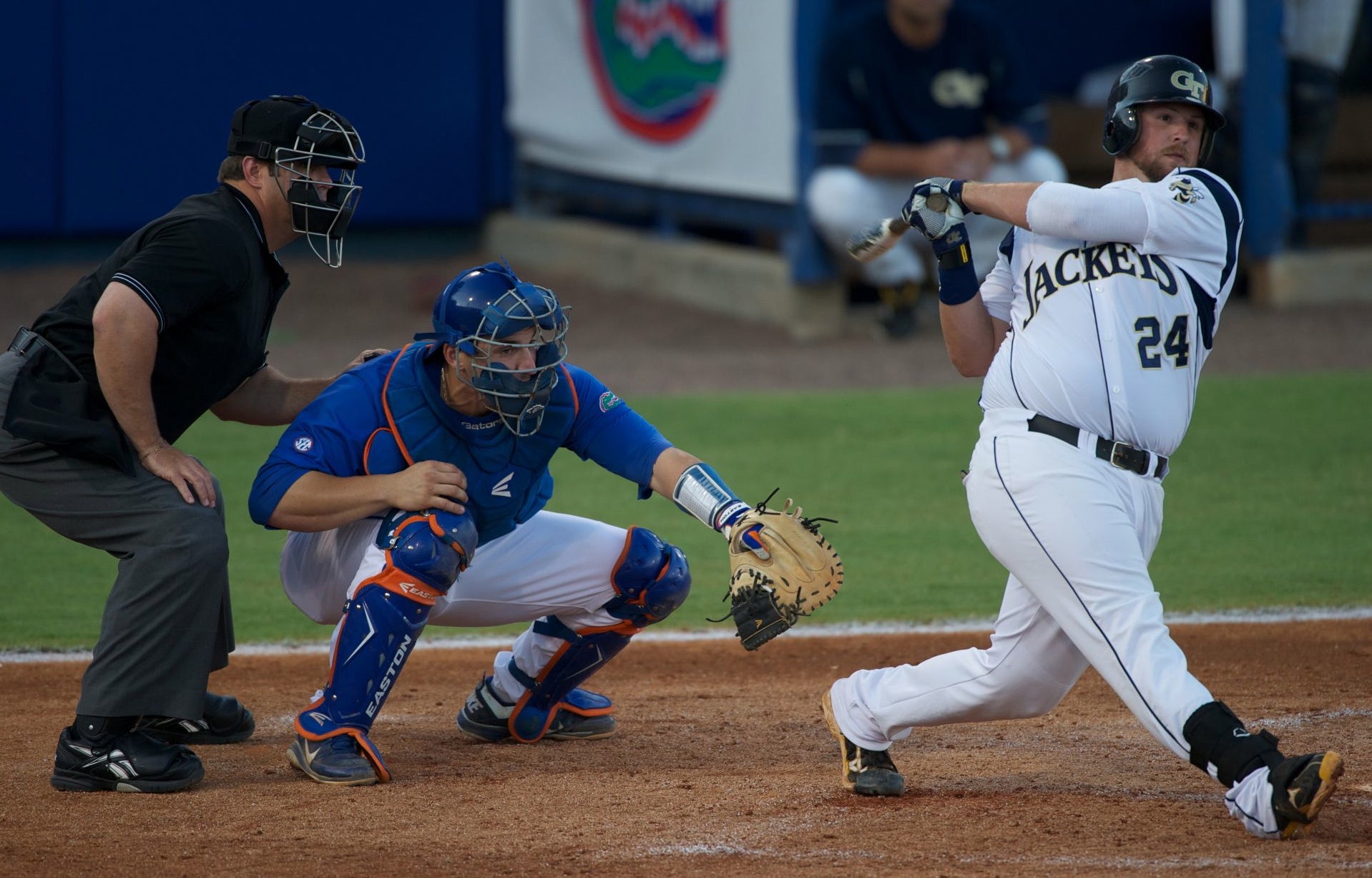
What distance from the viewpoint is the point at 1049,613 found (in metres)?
3.43

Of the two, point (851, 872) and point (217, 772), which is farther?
point (217, 772)

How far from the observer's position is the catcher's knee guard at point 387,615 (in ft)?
12.1

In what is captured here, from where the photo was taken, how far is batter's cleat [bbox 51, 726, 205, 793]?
3.70 meters

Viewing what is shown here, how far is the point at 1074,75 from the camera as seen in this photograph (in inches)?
551

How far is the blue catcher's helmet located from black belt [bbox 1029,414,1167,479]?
1.10m

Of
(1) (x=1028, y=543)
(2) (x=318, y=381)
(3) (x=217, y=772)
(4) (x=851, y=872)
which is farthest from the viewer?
(2) (x=318, y=381)

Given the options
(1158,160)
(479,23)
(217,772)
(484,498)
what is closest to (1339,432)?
(1158,160)

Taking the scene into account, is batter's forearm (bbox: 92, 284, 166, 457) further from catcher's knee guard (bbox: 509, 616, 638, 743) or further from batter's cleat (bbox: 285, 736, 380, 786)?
catcher's knee guard (bbox: 509, 616, 638, 743)

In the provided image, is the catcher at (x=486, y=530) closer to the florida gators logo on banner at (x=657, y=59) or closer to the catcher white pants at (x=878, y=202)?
the catcher white pants at (x=878, y=202)

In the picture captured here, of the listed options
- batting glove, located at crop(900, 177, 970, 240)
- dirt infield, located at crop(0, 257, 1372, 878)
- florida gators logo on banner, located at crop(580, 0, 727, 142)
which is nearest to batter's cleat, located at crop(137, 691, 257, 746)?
dirt infield, located at crop(0, 257, 1372, 878)

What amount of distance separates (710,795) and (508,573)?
77 centimetres

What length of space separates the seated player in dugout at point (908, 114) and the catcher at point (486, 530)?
19.6ft

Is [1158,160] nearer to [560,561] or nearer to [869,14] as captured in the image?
[560,561]

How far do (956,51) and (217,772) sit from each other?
7262 millimetres
